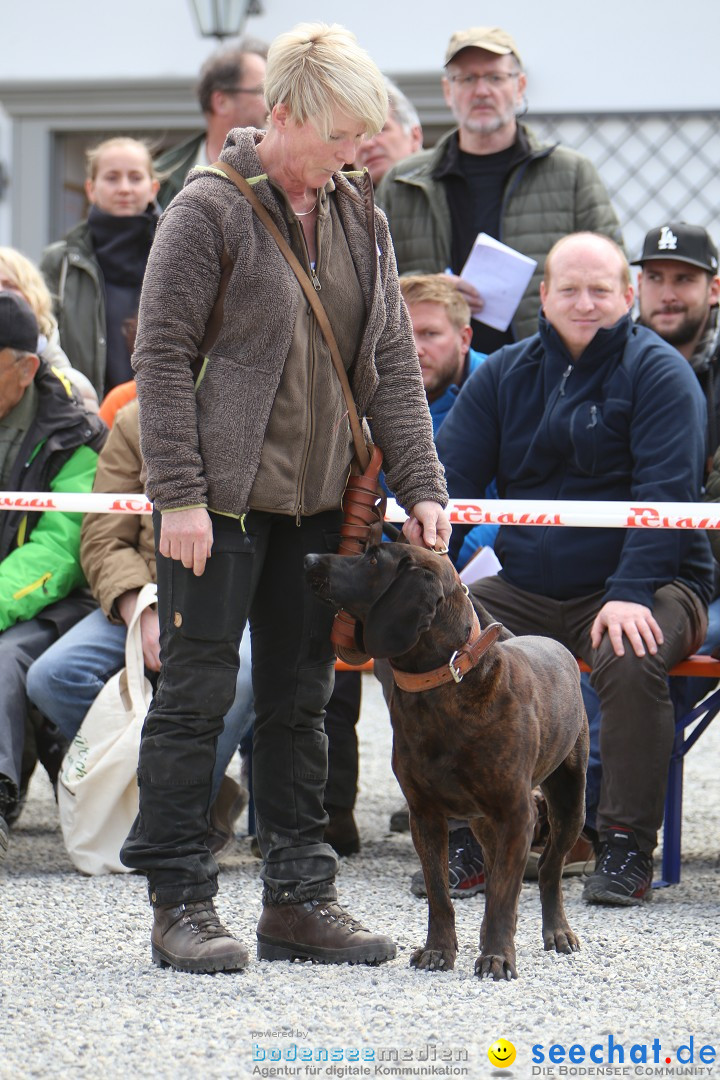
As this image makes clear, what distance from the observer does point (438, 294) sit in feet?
16.0

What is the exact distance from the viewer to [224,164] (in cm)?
304

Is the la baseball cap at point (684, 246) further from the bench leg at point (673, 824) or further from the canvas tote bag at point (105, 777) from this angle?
the canvas tote bag at point (105, 777)

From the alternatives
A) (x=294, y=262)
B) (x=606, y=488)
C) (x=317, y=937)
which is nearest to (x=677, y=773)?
(x=606, y=488)

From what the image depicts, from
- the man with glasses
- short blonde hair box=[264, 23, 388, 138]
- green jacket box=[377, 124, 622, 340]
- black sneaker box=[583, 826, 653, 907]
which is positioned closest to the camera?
short blonde hair box=[264, 23, 388, 138]

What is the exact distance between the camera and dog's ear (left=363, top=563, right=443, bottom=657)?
297cm

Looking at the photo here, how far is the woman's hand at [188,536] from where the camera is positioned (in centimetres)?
291

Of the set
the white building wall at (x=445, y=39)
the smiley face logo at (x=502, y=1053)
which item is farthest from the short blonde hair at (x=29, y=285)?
the white building wall at (x=445, y=39)

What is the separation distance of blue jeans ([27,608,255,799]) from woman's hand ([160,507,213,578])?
53.9 inches

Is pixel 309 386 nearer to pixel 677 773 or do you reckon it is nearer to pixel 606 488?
pixel 606 488

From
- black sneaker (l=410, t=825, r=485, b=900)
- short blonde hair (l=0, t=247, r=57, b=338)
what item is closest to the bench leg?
black sneaker (l=410, t=825, r=485, b=900)

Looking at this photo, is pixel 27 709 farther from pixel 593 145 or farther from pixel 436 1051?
pixel 593 145

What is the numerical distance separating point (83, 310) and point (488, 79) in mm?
1827

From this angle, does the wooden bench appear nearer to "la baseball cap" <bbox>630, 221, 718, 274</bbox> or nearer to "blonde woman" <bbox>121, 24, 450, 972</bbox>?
"blonde woman" <bbox>121, 24, 450, 972</bbox>

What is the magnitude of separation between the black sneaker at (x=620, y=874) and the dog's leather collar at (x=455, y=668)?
1169mm
